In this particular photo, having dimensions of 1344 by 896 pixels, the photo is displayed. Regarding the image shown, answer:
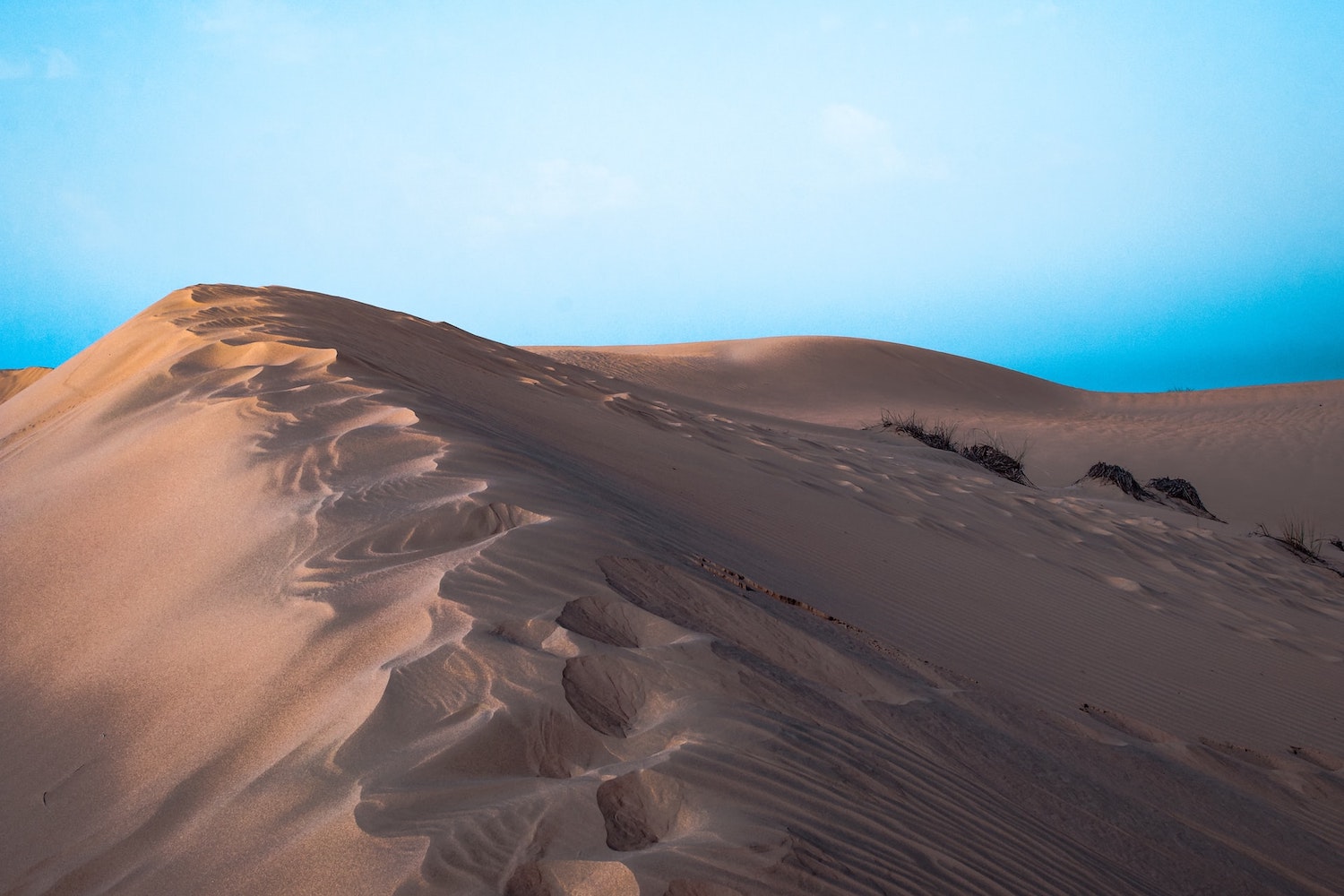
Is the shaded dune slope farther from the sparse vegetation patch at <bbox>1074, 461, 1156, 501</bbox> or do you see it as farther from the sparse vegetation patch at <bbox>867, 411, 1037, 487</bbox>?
the sparse vegetation patch at <bbox>867, 411, 1037, 487</bbox>

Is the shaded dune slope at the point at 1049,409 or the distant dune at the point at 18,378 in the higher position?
the shaded dune slope at the point at 1049,409

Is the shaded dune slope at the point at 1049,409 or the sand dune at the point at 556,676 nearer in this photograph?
the sand dune at the point at 556,676

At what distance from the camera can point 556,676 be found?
6.36 feet

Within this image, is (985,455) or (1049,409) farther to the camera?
(1049,409)

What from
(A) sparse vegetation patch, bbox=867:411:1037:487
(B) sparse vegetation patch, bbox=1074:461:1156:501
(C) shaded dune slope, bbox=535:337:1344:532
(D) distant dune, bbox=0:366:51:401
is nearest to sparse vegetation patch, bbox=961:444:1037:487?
(A) sparse vegetation patch, bbox=867:411:1037:487

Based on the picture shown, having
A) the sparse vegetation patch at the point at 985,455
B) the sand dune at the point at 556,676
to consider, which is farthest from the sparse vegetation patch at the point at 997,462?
the sand dune at the point at 556,676

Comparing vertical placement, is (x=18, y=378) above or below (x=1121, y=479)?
below

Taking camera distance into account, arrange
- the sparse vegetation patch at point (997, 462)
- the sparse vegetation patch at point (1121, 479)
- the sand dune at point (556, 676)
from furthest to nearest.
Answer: the sparse vegetation patch at point (997, 462)
the sparse vegetation patch at point (1121, 479)
the sand dune at point (556, 676)

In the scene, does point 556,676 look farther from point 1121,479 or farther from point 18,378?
point 18,378

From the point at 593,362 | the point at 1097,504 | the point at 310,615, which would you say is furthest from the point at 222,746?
the point at 593,362

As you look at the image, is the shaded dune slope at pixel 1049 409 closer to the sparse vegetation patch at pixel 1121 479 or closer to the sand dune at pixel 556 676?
the sparse vegetation patch at pixel 1121 479

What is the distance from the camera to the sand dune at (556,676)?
159cm

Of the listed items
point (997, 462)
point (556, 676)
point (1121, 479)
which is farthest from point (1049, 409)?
point (556, 676)

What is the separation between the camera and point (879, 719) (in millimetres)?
2273
